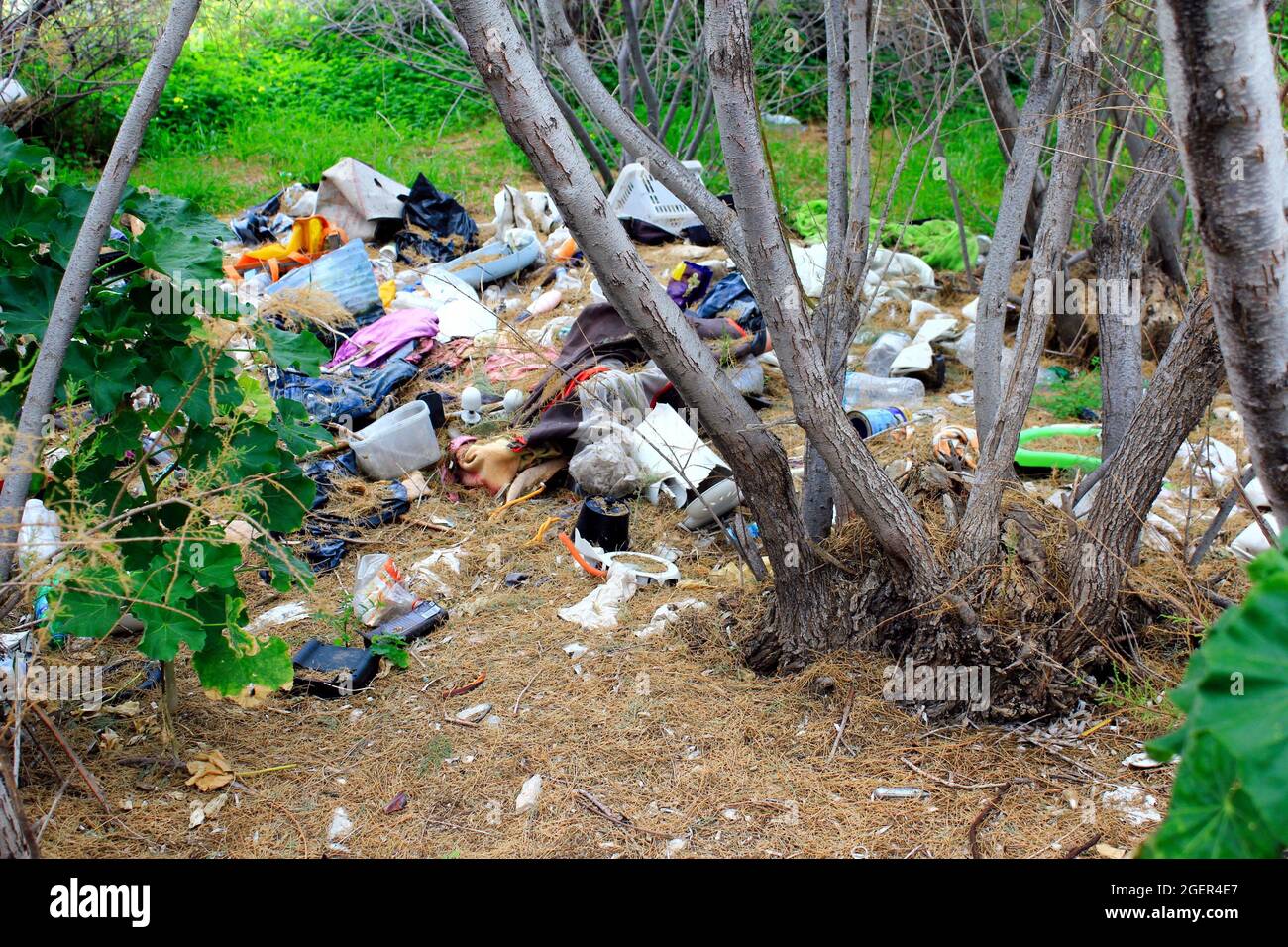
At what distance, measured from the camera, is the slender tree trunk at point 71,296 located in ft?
7.71

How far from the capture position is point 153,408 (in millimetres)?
2688

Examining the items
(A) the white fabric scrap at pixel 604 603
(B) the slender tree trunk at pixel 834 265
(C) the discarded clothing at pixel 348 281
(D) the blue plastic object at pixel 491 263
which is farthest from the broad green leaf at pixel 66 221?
(D) the blue plastic object at pixel 491 263

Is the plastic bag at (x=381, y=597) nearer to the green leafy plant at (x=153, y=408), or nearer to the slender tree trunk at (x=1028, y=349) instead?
the green leafy plant at (x=153, y=408)

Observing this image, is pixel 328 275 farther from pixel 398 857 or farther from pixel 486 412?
pixel 398 857

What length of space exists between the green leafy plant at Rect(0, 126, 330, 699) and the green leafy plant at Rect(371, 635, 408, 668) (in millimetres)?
587

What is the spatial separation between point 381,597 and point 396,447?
1326mm

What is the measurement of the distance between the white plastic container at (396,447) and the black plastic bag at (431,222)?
3.12m

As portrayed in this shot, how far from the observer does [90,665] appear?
10.7 feet

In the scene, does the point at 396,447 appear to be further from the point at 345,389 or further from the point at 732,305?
the point at 732,305

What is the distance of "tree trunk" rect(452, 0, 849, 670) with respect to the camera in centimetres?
221

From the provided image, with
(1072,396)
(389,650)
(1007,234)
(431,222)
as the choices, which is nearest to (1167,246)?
(1072,396)

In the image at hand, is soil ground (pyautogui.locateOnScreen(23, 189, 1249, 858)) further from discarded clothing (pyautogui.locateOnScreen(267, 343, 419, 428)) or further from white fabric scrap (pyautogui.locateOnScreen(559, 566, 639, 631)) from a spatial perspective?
discarded clothing (pyautogui.locateOnScreen(267, 343, 419, 428))

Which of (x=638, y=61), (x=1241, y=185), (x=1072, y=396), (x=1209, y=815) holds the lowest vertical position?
(x=1072, y=396)
